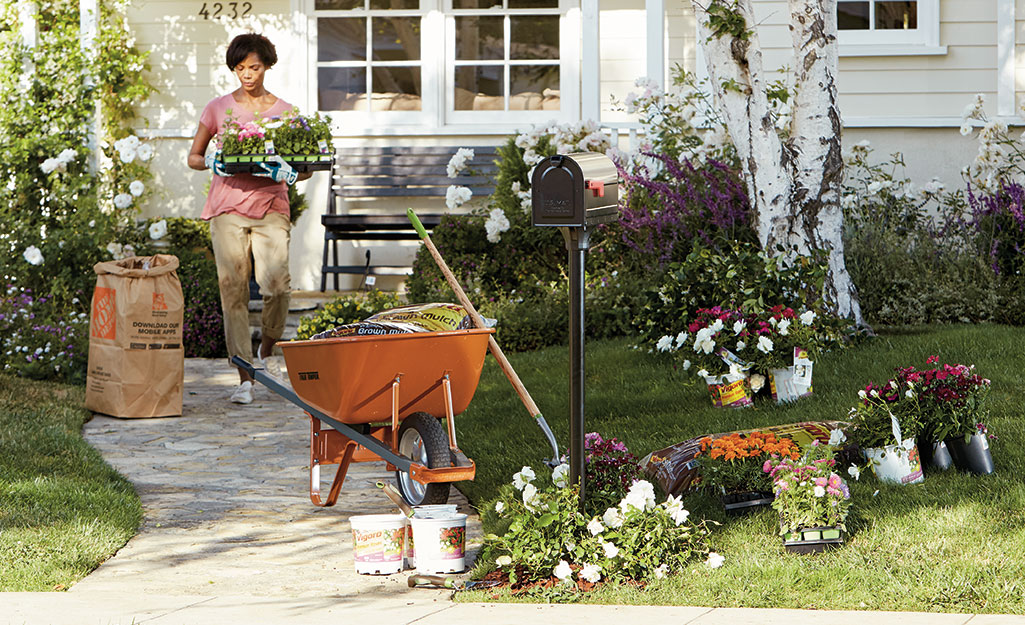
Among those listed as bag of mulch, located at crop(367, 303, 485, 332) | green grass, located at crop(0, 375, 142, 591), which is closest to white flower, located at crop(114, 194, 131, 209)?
green grass, located at crop(0, 375, 142, 591)

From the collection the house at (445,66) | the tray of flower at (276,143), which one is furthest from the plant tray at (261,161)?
the house at (445,66)

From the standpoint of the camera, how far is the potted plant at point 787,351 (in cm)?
570

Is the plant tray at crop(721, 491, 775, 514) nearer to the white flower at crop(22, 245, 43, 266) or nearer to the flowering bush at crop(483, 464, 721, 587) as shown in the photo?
the flowering bush at crop(483, 464, 721, 587)

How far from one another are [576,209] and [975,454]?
1899mm

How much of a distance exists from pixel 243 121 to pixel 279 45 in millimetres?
4080

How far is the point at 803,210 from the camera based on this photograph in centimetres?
689

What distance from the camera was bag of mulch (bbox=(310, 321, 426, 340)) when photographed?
4660mm

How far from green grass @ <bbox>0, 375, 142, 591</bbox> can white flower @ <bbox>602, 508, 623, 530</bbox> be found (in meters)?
1.71

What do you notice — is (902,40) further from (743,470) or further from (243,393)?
(743,470)

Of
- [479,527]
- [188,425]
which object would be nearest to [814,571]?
[479,527]

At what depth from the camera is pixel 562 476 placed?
13.3 ft

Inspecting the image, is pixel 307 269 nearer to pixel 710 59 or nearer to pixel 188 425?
pixel 188 425

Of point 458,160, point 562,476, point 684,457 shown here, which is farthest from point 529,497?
point 458,160

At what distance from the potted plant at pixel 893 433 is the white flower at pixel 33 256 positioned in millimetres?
6326
